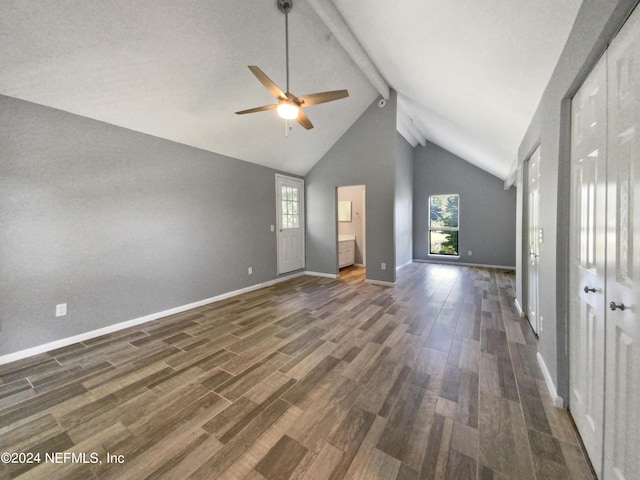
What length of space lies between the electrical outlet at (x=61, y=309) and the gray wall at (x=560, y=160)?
446cm

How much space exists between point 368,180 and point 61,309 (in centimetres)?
488

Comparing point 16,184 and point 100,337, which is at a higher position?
point 16,184

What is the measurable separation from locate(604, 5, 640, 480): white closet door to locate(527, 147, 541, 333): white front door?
1673 mm

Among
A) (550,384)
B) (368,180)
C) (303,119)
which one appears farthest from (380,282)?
(303,119)

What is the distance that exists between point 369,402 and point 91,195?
3.54 meters

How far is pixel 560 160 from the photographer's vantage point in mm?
1555

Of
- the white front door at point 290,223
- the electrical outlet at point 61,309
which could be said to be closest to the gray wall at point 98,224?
the electrical outlet at point 61,309

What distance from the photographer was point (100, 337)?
2764 mm

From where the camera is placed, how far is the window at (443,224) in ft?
23.2

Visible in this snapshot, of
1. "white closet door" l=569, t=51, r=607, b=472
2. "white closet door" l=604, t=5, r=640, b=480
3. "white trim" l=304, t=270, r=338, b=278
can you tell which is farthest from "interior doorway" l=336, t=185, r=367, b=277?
"white closet door" l=604, t=5, r=640, b=480

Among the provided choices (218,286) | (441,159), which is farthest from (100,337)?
(441,159)

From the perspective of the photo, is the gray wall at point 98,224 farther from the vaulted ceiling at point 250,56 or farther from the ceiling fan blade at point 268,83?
the ceiling fan blade at point 268,83

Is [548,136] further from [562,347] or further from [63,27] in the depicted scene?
[63,27]

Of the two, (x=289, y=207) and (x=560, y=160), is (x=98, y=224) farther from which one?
(x=560, y=160)
